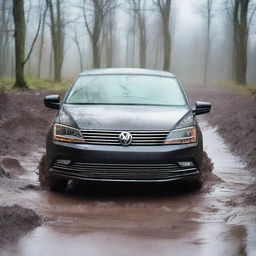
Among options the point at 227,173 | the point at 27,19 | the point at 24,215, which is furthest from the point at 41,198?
the point at 27,19

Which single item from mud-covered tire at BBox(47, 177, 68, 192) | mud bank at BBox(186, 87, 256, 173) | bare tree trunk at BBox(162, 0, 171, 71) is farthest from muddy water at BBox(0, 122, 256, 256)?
bare tree trunk at BBox(162, 0, 171, 71)

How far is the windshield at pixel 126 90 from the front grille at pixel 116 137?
0.99 meters

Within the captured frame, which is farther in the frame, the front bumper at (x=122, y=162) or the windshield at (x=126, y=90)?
the windshield at (x=126, y=90)

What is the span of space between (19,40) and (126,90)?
43.1 feet

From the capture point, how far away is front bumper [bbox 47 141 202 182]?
650cm

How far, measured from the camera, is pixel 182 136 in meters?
6.79

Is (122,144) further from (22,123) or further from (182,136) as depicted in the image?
(22,123)

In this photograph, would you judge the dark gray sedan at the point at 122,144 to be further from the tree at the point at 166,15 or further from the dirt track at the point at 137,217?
the tree at the point at 166,15

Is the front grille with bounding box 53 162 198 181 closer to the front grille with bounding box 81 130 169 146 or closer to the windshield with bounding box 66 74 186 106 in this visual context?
the front grille with bounding box 81 130 169 146

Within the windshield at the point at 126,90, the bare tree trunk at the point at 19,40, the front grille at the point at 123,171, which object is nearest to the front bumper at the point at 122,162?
the front grille at the point at 123,171

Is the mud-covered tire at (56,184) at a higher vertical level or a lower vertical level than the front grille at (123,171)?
lower

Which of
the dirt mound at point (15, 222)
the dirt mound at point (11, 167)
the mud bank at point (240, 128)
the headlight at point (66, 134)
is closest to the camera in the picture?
the dirt mound at point (15, 222)

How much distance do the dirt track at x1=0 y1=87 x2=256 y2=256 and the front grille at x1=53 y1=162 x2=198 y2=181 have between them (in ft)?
1.05

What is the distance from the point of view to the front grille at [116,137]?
21.6ft
